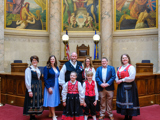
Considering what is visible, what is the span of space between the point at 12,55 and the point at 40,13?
3.88 meters

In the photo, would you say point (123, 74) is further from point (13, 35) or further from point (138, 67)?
point (13, 35)

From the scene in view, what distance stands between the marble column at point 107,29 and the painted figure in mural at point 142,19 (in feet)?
6.63

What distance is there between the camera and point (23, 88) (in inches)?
254

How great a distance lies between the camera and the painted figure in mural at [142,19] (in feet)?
39.8

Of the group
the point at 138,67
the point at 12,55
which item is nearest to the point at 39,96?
the point at 138,67

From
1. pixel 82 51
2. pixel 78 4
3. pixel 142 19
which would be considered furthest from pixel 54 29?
pixel 142 19

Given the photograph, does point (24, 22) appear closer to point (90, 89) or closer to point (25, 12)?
point (25, 12)

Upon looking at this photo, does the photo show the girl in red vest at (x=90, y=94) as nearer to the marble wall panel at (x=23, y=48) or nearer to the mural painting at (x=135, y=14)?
the marble wall panel at (x=23, y=48)

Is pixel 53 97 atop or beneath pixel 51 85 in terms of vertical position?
beneath

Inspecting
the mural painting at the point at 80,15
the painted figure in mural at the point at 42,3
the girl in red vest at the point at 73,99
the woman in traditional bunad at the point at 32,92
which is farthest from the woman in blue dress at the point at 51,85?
the painted figure in mural at the point at 42,3

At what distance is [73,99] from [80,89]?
0.32 metres

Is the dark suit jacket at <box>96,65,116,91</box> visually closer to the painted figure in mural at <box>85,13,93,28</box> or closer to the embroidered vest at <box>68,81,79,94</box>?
the embroidered vest at <box>68,81,79,94</box>

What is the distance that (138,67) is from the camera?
10.4 metres

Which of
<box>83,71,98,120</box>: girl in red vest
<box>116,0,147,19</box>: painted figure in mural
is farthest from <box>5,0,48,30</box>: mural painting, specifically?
<box>83,71,98,120</box>: girl in red vest
